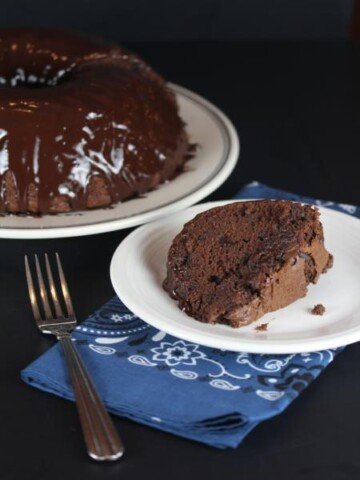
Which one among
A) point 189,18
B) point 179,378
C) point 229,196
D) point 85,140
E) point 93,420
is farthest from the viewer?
point 189,18

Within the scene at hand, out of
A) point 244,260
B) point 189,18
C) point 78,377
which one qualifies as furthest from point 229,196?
point 189,18

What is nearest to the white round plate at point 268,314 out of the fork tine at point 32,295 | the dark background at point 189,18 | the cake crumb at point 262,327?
the cake crumb at point 262,327

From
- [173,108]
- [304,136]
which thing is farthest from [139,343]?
[304,136]

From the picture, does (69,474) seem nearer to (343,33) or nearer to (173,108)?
(173,108)

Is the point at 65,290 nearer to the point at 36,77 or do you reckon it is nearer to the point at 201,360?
the point at 201,360

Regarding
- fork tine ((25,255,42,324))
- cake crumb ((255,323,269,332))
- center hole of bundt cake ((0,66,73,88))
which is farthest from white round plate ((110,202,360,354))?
center hole of bundt cake ((0,66,73,88))

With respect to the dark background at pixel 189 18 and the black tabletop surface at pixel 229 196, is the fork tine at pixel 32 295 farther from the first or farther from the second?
the dark background at pixel 189 18

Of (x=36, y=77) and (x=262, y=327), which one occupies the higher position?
(x=36, y=77)
